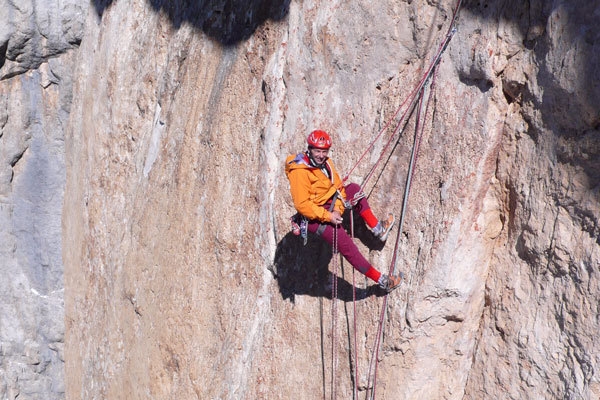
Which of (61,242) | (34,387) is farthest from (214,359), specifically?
(34,387)

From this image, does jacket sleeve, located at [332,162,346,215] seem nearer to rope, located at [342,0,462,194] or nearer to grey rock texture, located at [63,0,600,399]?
rope, located at [342,0,462,194]

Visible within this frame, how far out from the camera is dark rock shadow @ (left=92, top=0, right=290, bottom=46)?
251 inches

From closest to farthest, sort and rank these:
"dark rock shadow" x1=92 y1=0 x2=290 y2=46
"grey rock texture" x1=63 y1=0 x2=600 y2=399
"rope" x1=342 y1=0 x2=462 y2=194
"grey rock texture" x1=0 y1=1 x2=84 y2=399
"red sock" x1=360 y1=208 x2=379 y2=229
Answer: "grey rock texture" x1=63 y1=0 x2=600 y2=399, "rope" x1=342 y1=0 x2=462 y2=194, "red sock" x1=360 y1=208 x2=379 y2=229, "dark rock shadow" x1=92 y1=0 x2=290 y2=46, "grey rock texture" x1=0 y1=1 x2=84 y2=399

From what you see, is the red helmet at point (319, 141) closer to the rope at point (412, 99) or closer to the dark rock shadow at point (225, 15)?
the rope at point (412, 99)

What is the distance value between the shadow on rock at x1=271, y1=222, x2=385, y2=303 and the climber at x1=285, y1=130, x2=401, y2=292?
41 cm

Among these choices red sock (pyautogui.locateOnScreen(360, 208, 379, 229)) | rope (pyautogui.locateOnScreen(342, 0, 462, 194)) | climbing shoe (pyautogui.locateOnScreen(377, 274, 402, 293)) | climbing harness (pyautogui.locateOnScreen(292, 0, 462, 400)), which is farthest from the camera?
red sock (pyautogui.locateOnScreen(360, 208, 379, 229))

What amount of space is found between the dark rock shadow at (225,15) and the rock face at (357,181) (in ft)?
0.08

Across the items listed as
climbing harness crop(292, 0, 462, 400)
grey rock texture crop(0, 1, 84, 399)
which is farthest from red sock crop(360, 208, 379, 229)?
grey rock texture crop(0, 1, 84, 399)

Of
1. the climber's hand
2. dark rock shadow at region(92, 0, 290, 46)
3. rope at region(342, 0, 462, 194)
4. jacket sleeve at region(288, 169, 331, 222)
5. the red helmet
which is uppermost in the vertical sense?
dark rock shadow at region(92, 0, 290, 46)

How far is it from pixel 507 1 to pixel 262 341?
3.77 meters

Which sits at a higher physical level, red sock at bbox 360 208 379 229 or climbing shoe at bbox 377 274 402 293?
red sock at bbox 360 208 379 229

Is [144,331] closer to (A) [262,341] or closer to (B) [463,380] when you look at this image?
(A) [262,341]

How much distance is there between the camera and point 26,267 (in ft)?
38.8

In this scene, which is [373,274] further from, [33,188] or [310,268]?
[33,188]
